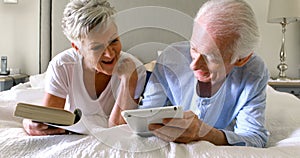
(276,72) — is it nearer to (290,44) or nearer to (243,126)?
(290,44)

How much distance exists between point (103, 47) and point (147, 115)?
1.08 feet

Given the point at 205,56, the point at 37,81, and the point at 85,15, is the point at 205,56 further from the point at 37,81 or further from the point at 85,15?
the point at 37,81

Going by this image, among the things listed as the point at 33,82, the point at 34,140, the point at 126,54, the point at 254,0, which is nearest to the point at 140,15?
the point at 126,54

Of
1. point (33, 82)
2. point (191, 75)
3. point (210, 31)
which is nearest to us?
point (210, 31)

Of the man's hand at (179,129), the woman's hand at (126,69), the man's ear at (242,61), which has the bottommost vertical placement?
the man's hand at (179,129)

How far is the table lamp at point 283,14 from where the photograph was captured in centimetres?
226

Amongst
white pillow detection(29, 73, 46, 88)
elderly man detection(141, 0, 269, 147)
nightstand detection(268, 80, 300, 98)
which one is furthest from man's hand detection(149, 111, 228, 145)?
nightstand detection(268, 80, 300, 98)

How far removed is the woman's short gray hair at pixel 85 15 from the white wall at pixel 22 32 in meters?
1.82

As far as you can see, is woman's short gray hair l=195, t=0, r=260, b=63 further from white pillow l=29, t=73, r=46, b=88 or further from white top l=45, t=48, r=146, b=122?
white pillow l=29, t=73, r=46, b=88

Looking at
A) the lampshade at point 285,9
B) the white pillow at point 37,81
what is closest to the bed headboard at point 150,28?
Answer: the white pillow at point 37,81

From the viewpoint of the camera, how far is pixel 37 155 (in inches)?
25.9

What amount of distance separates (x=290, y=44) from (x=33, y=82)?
80.7 inches

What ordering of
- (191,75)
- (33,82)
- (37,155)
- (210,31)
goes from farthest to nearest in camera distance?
(33,82) → (191,75) → (210,31) → (37,155)

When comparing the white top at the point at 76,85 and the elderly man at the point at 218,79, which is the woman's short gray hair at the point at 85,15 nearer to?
the white top at the point at 76,85
